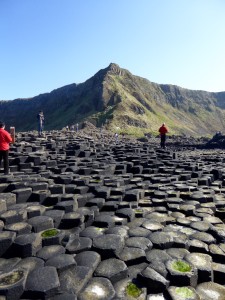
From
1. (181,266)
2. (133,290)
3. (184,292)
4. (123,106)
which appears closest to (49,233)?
(133,290)

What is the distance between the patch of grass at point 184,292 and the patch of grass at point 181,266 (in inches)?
10.6

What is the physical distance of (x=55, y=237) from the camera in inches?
177

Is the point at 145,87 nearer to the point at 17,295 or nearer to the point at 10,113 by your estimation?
the point at 10,113

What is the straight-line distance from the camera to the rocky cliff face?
63.2 m

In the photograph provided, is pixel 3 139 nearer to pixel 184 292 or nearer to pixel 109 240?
pixel 109 240

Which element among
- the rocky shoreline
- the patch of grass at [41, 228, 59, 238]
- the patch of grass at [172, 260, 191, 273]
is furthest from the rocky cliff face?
the patch of grass at [172, 260, 191, 273]

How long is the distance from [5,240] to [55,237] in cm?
77

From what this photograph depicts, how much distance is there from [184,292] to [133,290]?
2.17 feet

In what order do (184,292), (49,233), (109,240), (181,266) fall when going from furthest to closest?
(49,233), (109,240), (181,266), (184,292)

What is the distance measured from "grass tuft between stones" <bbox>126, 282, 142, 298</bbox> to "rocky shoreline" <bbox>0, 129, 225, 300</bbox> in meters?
0.01

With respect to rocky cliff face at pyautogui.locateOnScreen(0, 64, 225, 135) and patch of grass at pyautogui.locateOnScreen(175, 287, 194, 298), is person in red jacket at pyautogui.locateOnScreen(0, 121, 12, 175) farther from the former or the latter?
rocky cliff face at pyautogui.locateOnScreen(0, 64, 225, 135)

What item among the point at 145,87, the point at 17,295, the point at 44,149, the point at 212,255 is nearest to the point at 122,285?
the point at 17,295

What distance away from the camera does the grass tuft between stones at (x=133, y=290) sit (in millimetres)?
3454

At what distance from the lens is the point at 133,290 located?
139 inches
